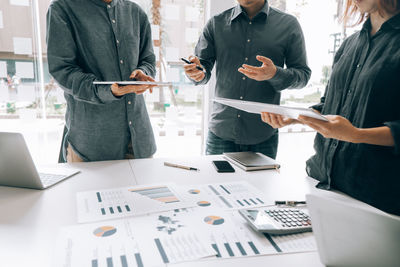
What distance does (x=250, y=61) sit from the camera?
6.62 ft

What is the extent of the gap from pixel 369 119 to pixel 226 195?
63cm

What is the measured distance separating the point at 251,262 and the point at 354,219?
290 mm

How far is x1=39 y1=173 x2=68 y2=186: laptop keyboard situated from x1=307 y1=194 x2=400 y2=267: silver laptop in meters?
1.09

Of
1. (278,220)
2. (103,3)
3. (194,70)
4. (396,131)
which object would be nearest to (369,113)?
(396,131)

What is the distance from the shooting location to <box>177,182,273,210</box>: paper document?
46.0 inches

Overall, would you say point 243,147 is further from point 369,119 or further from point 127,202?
point 127,202

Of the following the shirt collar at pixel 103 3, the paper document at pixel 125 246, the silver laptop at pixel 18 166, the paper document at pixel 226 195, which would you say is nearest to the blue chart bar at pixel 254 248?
the paper document at pixel 125 246

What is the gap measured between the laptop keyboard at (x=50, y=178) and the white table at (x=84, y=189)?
37 millimetres

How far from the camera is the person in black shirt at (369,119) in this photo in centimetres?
109

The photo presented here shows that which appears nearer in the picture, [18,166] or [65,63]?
[18,166]

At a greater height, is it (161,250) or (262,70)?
(262,70)

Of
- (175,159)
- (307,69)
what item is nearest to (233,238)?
(175,159)

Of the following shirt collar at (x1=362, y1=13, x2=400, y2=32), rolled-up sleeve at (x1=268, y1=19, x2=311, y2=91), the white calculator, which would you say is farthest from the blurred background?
the white calculator

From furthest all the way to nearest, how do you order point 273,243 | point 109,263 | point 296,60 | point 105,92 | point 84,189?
point 296,60, point 105,92, point 84,189, point 273,243, point 109,263
